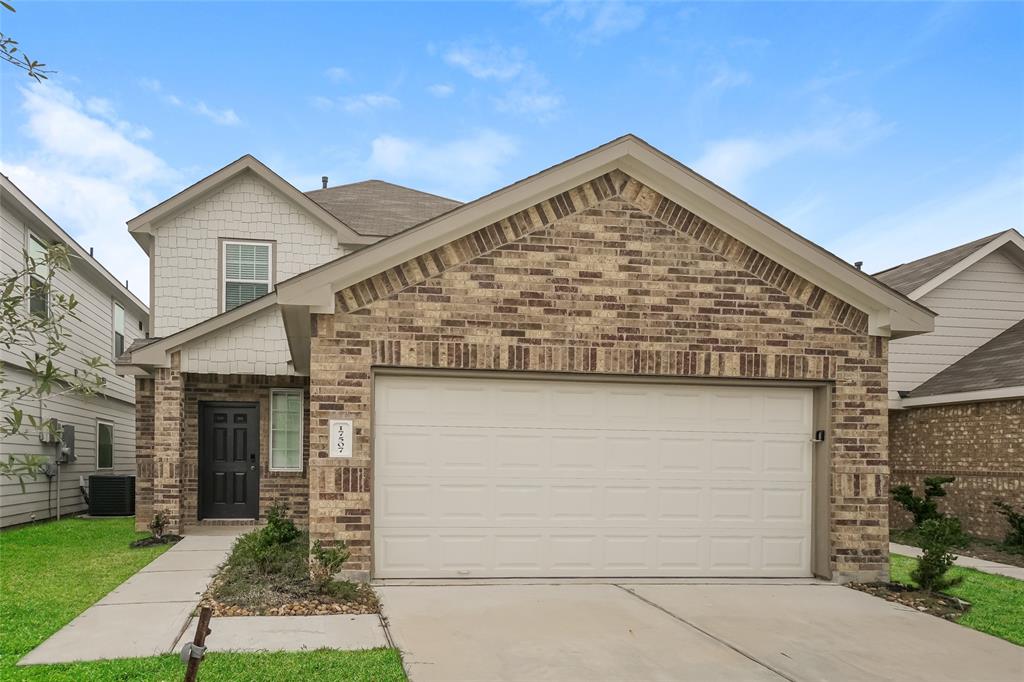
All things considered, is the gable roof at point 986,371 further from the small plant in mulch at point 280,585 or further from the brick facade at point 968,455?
the small plant in mulch at point 280,585

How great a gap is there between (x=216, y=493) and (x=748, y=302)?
10.1 m

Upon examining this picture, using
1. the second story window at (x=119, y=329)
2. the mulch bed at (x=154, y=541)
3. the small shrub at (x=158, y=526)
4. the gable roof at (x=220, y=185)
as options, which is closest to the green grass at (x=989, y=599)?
the mulch bed at (x=154, y=541)

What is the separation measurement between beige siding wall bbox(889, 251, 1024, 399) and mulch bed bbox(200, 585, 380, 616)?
43.2 ft

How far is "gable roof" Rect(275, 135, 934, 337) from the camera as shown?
8.66 m

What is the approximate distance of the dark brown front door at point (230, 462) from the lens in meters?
14.5

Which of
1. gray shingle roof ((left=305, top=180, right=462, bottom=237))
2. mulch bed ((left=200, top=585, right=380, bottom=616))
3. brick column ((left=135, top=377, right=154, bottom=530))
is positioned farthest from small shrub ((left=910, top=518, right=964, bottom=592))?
brick column ((left=135, top=377, right=154, bottom=530))

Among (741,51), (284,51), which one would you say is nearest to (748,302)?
(741,51)

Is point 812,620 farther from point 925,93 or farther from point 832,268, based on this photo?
point 925,93

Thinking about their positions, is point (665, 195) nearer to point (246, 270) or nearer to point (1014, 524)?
point (1014, 524)

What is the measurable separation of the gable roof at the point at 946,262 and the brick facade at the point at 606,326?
8068 millimetres

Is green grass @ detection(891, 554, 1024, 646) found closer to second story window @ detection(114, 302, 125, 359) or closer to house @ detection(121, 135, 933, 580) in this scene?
house @ detection(121, 135, 933, 580)

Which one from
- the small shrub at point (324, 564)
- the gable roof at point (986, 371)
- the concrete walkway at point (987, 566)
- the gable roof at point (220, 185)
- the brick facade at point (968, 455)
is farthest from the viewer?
the gable roof at point (220, 185)

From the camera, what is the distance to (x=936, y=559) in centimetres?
874

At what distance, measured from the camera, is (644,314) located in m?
9.35
